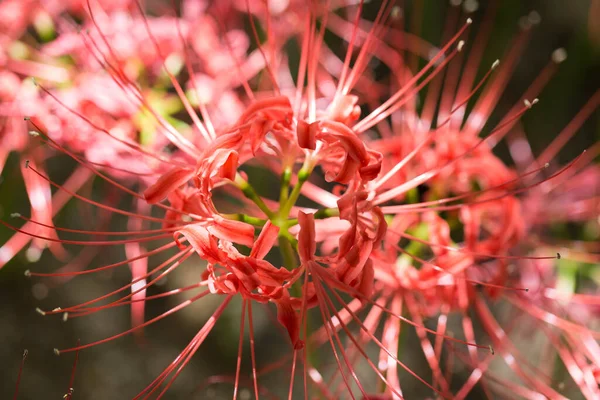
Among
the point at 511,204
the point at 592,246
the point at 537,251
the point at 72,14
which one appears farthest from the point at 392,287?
the point at 72,14

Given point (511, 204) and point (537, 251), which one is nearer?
point (511, 204)

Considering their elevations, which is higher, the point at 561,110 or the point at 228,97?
the point at 228,97

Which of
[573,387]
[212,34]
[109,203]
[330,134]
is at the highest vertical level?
[212,34]

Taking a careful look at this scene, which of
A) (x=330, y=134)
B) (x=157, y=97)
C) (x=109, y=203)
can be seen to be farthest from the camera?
(x=109, y=203)

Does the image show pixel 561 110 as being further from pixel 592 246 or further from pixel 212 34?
pixel 212 34

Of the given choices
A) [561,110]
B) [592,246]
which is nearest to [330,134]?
[592,246]

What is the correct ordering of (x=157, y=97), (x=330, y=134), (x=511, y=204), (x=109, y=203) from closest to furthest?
(x=330, y=134)
(x=511, y=204)
(x=157, y=97)
(x=109, y=203)

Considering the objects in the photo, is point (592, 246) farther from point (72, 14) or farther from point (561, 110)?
point (72, 14)
